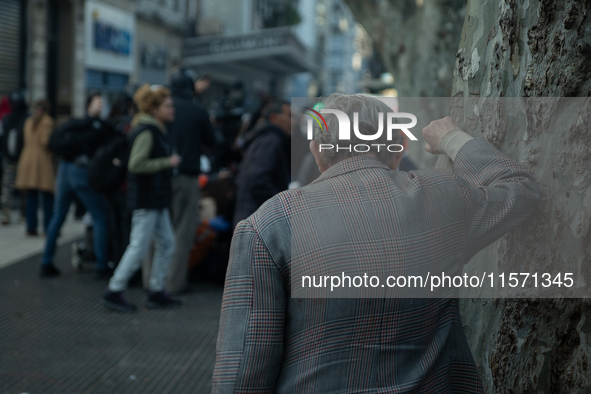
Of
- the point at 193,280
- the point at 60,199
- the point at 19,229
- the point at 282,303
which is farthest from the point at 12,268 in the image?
the point at 282,303

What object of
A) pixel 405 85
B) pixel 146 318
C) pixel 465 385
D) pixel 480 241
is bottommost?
pixel 146 318

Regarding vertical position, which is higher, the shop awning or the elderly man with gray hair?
the shop awning

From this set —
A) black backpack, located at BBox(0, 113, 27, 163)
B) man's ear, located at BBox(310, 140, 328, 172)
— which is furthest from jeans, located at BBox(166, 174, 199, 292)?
man's ear, located at BBox(310, 140, 328, 172)

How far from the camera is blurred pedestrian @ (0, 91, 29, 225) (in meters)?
8.73

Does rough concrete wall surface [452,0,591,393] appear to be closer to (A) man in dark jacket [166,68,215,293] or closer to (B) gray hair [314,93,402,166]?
(B) gray hair [314,93,402,166]

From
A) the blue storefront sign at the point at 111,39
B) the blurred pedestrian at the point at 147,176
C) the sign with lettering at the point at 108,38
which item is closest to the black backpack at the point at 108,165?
the blurred pedestrian at the point at 147,176

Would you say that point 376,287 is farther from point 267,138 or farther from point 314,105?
point 267,138

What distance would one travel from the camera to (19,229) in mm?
9367

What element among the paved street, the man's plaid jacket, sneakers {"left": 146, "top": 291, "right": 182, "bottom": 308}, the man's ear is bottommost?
the paved street

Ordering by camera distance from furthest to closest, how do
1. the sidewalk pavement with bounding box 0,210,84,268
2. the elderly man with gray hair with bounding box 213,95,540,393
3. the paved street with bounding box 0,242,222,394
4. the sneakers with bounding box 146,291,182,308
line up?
the sidewalk pavement with bounding box 0,210,84,268
the sneakers with bounding box 146,291,182,308
the paved street with bounding box 0,242,222,394
the elderly man with gray hair with bounding box 213,95,540,393

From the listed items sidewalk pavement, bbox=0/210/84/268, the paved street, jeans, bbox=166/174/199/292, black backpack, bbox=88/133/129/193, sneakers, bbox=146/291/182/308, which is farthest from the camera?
sidewalk pavement, bbox=0/210/84/268

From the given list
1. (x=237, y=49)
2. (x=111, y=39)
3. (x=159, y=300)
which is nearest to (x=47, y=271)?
(x=159, y=300)

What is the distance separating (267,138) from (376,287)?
3.97 meters

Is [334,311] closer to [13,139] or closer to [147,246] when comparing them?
[147,246]
